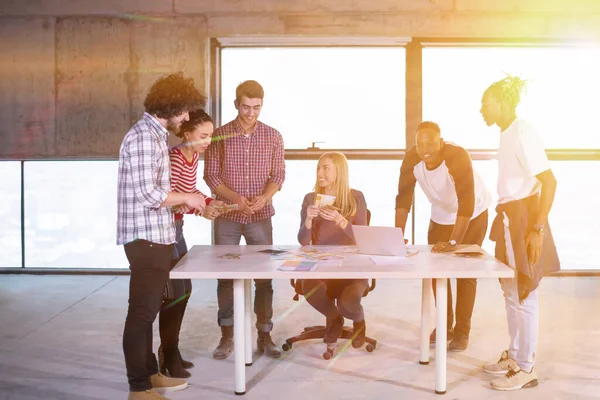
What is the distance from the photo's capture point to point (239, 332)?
347 centimetres

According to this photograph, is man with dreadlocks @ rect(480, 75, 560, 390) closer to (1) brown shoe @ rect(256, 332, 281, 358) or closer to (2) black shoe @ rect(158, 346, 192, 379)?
(1) brown shoe @ rect(256, 332, 281, 358)

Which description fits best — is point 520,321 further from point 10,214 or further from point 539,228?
point 10,214

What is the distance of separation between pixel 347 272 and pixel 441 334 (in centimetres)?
60

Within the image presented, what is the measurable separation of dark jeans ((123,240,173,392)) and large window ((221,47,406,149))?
4.06 metres

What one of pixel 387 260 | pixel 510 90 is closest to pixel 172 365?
pixel 387 260

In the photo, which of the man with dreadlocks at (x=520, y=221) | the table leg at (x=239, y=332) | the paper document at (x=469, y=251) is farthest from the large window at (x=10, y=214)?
the man with dreadlocks at (x=520, y=221)

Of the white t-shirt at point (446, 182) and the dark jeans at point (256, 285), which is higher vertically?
the white t-shirt at point (446, 182)

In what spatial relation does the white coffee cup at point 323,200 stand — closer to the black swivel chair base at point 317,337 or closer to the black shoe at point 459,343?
the black swivel chair base at point 317,337

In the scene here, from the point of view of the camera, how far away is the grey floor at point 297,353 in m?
3.60

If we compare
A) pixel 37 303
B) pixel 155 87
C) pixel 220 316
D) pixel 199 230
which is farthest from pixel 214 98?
pixel 155 87

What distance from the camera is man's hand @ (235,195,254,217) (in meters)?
4.21

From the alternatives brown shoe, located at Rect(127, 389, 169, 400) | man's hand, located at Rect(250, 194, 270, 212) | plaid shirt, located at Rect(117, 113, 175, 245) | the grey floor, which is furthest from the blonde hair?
brown shoe, located at Rect(127, 389, 169, 400)

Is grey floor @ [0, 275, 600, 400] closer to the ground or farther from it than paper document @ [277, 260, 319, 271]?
closer to the ground

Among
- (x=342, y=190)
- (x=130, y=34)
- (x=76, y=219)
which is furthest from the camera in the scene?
(x=76, y=219)
